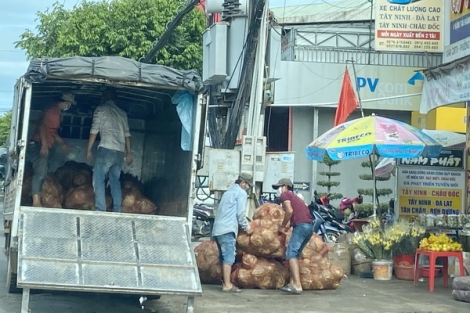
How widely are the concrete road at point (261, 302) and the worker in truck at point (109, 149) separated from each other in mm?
1270

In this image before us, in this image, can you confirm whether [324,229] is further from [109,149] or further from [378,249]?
[109,149]

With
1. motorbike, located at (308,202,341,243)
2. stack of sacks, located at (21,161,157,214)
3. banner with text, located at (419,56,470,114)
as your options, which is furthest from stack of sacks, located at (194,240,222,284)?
motorbike, located at (308,202,341,243)

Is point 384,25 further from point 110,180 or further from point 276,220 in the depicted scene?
point 110,180

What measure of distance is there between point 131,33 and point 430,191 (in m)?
16.4

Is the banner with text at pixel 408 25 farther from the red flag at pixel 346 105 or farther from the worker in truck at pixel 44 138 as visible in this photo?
the worker in truck at pixel 44 138

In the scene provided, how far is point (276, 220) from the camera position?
12125 mm

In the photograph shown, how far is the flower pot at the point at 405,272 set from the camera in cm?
1352

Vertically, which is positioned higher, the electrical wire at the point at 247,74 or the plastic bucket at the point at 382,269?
the electrical wire at the point at 247,74

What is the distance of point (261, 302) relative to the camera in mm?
10883

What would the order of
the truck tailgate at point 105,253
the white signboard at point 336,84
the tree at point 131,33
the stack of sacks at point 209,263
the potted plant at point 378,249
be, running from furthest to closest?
the tree at point 131,33, the white signboard at point 336,84, the potted plant at point 378,249, the stack of sacks at point 209,263, the truck tailgate at point 105,253

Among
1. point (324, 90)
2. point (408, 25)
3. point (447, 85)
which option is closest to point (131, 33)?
point (324, 90)

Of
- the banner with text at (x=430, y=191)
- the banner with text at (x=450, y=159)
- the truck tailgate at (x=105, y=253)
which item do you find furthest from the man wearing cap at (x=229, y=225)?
the banner with text at (x=450, y=159)

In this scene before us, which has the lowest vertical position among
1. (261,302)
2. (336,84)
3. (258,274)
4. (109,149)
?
(261,302)

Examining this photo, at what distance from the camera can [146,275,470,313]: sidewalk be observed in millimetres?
10430
